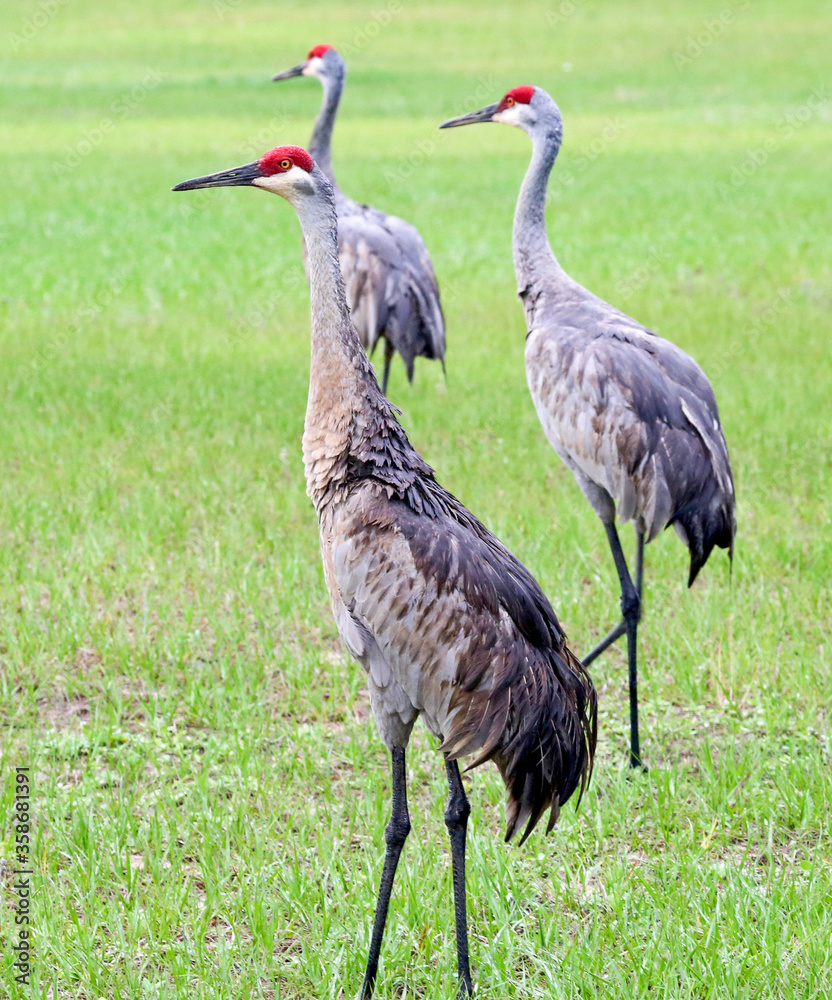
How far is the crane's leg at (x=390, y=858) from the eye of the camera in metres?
3.07

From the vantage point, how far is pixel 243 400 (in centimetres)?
826

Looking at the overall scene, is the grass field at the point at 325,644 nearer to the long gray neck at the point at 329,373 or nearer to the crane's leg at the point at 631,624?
the crane's leg at the point at 631,624

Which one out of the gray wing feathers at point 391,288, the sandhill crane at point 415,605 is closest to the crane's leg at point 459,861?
the sandhill crane at point 415,605

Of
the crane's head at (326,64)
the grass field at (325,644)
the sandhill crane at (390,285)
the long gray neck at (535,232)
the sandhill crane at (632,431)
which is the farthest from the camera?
the crane's head at (326,64)

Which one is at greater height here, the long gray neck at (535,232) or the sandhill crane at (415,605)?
the long gray neck at (535,232)

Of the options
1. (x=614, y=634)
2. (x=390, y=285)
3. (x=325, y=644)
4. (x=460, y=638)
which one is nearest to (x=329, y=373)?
(x=460, y=638)

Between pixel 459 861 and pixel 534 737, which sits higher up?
pixel 534 737

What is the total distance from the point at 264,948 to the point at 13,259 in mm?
10821

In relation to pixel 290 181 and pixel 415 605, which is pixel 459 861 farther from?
pixel 290 181

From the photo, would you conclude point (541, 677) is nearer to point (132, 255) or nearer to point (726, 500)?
point (726, 500)

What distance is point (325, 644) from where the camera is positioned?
16.8 feet

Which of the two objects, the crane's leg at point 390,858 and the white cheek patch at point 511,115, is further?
the white cheek patch at point 511,115

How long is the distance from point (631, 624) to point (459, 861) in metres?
1.57

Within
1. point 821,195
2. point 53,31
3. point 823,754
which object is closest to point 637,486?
point 823,754
